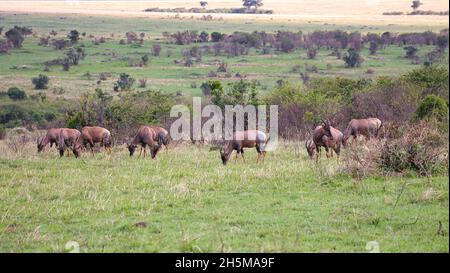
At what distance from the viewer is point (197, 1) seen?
119 meters

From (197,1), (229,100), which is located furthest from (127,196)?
(197,1)

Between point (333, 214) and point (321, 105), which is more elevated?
point (333, 214)

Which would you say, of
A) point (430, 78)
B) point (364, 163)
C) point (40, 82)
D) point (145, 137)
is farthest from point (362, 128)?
point (40, 82)

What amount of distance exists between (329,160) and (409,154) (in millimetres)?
3626

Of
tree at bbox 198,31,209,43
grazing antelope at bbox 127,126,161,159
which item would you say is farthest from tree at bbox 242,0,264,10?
grazing antelope at bbox 127,126,161,159

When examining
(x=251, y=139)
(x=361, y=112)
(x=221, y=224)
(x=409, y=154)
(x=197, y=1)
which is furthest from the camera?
(x=197, y=1)

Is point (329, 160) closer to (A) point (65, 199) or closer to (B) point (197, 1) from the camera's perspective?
(A) point (65, 199)

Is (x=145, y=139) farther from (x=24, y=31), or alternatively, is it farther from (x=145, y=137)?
(x=24, y=31)

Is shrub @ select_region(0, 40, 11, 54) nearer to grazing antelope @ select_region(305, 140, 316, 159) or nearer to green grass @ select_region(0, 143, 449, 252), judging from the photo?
green grass @ select_region(0, 143, 449, 252)

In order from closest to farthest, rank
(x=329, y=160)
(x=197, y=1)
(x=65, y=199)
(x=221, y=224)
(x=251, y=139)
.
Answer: (x=221, y=224) < (x=65, y=199) < (x=329, y=160) < (x=251, y=139) < (x=197, y=1)
